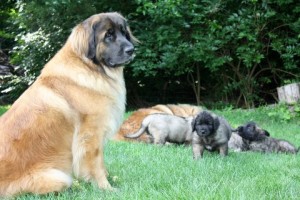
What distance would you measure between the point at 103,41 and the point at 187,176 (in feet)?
5.76

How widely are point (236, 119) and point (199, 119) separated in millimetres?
4862

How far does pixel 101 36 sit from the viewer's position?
16.9 feet

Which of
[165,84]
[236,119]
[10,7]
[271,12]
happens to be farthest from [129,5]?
[10,7]

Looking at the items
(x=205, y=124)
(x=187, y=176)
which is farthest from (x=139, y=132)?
(x=187, y=176)

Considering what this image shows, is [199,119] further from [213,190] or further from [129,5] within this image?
[129,5]

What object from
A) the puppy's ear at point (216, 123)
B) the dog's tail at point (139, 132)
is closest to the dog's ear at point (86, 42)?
the puppy's ear at point (216, 123)

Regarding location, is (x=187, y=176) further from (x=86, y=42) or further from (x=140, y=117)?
(x=140, y=117)

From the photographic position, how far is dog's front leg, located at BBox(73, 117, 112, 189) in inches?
191

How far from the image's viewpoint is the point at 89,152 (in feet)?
16.1

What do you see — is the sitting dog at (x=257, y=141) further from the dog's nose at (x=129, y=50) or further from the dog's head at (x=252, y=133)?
the dog's nose at (x=129, y=50)

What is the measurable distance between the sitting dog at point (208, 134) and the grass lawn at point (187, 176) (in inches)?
6.6

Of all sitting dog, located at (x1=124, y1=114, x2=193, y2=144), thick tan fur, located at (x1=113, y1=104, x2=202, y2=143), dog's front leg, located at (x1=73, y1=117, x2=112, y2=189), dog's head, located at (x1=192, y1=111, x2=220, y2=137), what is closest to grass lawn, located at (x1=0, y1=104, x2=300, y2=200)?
dog's front leg, located at (x1=73, y1=117, x2=112, y2=189)

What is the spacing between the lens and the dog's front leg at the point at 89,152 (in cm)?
485

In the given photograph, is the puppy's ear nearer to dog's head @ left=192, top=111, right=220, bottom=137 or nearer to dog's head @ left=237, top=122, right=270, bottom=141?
dog's head @ left=192, top=111, right=220, bottom=137
